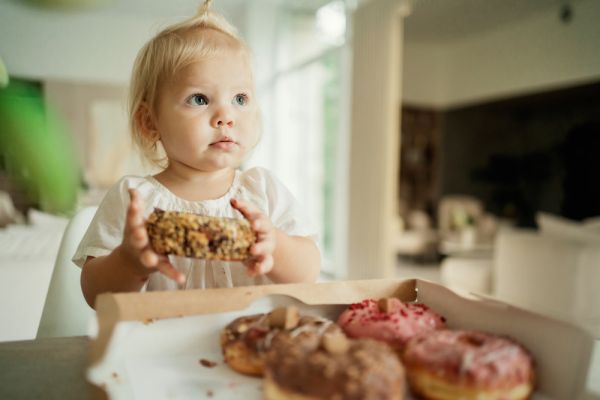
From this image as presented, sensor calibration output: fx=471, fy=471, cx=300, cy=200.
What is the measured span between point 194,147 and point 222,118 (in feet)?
0.25

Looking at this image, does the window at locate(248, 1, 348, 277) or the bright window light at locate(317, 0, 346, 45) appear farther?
the window at locate(248, 1, 348, 277)

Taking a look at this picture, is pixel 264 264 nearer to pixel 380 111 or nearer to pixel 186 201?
pixel 186 201

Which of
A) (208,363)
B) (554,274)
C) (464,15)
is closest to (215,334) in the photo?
(208,363)

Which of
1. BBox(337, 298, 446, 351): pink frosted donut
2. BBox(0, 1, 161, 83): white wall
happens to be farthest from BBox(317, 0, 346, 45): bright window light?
BBox(337, 298, 446, 351): pink frosted donut

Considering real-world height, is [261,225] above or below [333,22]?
below

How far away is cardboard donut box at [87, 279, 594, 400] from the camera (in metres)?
0.55

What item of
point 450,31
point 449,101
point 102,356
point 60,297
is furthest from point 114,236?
point 449,101

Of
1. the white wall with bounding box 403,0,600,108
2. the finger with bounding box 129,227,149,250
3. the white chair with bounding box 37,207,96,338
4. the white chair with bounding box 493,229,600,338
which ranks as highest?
the white wall with bounding box 403,0,600,108

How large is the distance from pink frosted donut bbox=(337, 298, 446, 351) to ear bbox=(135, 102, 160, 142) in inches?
21.4

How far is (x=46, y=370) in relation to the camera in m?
0.66

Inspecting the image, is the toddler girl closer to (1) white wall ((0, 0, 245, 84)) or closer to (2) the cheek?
(2) the cheek

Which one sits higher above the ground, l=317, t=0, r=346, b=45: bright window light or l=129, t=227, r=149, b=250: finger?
l=317, t=0, r=346, b=45: bright window light

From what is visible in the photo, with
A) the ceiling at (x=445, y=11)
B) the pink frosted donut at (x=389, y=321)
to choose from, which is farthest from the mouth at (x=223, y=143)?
the ceiling at (x=445, y=11)

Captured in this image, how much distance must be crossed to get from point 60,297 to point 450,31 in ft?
23.2
